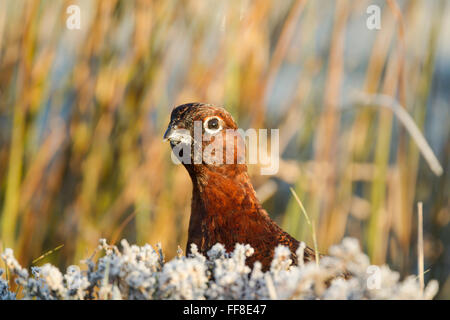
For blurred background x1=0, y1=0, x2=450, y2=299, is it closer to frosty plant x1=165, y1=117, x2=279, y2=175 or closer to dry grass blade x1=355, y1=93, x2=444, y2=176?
dry grass blade x1=355, y1=93, x2=444, y2=176

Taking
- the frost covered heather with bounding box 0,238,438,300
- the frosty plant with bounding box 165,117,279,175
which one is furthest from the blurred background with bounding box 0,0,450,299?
the frost covered heather with bounding box 0,238,438,300

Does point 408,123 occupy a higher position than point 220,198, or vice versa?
point 408,123

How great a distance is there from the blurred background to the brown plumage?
1.61ft

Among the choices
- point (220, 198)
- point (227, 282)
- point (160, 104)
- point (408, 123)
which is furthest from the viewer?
point (160, 104)

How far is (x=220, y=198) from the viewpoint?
1328 millimetres

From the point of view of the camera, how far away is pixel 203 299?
0.84 metres

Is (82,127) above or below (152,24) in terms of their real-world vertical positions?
below

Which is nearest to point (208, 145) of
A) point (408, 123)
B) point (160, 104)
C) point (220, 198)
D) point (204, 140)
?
point (204, 140)

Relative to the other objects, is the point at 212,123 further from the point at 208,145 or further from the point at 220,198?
the point at 220,198

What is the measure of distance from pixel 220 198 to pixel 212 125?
0.63ft

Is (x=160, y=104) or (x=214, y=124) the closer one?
(x=214, y=124)
